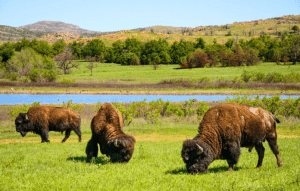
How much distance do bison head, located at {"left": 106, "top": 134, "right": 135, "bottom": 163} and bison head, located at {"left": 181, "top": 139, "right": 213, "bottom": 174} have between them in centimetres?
226

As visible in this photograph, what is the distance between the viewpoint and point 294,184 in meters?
7.87

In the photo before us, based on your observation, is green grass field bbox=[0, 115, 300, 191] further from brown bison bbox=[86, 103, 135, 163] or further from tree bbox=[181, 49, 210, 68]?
tree bbox=[181, 49, 210, 68]

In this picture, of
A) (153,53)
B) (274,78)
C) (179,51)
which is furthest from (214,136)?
(179,51)

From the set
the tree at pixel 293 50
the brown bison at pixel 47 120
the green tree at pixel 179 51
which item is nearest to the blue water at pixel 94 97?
the brown bison at pixel 47 120

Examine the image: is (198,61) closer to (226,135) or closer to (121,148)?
(121,148)

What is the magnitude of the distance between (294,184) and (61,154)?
9505 mm

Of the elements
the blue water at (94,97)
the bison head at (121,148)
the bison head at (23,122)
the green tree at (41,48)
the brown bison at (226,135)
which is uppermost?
the green tree at (41,48)

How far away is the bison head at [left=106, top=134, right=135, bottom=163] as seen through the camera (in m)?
10.1

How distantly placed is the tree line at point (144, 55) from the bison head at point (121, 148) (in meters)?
77.9

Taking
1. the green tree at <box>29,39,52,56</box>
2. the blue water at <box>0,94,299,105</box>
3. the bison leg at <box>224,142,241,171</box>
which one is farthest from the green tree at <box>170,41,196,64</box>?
the bison leg at <box>224,142,241,171</box>

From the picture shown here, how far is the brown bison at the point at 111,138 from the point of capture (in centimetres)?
1026

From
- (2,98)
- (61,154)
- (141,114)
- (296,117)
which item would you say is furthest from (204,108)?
(2,98)

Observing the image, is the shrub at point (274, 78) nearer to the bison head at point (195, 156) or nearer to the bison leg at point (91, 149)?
the bison leg at point (91, 149)

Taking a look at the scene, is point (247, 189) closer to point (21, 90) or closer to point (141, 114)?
point (141, 114)
